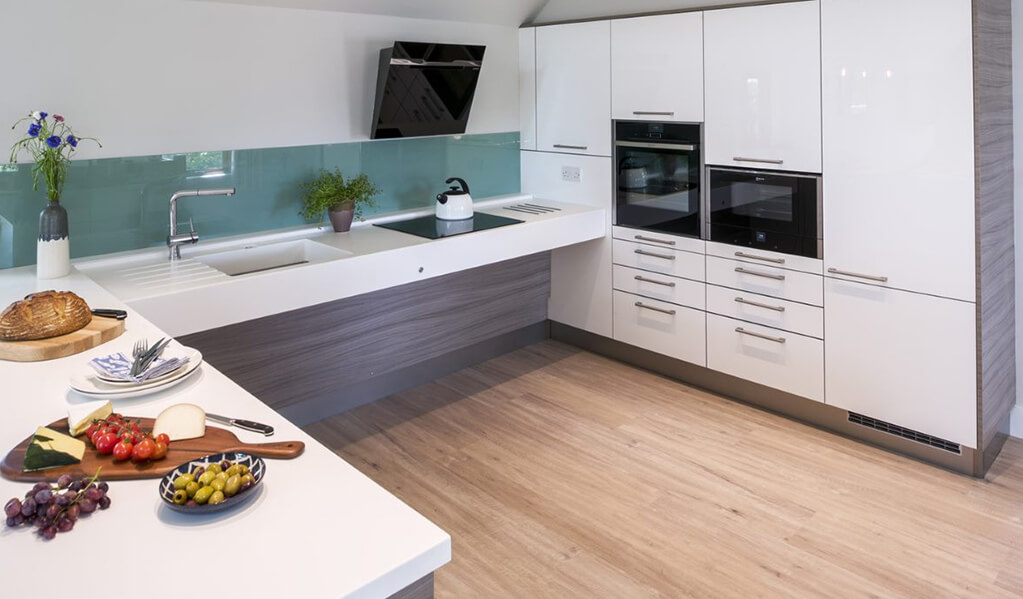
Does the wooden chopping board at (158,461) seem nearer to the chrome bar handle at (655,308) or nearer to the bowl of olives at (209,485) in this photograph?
the bowl of olives at (209,485)

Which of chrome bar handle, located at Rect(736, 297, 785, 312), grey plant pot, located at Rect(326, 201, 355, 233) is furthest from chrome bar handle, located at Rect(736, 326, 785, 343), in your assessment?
grey plant pot, located at Rect(326, 201, 355, 233)

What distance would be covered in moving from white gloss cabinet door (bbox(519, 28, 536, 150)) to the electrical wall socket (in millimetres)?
276

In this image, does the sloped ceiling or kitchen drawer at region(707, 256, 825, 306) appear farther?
the sloped ceiling

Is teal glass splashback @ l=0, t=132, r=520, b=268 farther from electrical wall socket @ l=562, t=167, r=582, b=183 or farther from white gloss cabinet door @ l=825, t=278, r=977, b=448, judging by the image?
white gloss cabinet door @ l=825, t=278, r=977, b=448

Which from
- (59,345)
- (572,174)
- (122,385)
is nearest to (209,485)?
(122,385)

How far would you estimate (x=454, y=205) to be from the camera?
12.4ft

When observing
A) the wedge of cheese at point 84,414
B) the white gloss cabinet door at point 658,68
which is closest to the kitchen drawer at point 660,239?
the white gloss cabinet door at point 658,68

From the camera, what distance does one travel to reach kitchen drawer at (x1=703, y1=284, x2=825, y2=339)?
332 cm

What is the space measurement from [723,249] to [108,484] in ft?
9.56

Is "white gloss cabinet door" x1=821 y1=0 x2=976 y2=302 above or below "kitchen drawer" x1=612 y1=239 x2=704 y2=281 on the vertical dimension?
above

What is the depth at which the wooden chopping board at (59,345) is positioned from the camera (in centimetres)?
187

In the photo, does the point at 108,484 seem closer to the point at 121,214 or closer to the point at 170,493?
the point at 170,493

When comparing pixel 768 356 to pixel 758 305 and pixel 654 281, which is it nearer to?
pixel 758 305

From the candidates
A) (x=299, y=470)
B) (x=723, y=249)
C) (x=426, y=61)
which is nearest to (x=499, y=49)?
(x=426, y=61)
